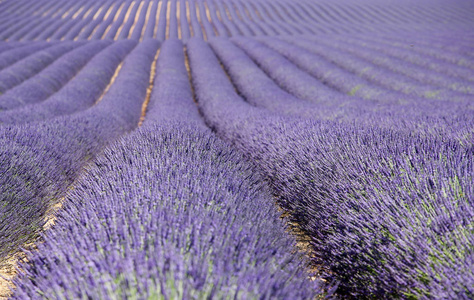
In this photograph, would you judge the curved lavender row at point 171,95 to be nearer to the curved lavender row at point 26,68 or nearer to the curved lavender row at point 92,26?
the curved lavender row at point 26,68

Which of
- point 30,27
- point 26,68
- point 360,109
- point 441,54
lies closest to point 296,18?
point 441,54

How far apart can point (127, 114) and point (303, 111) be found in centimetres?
491

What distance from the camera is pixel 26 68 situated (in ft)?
44.3

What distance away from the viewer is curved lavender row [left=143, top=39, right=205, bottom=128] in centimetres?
724

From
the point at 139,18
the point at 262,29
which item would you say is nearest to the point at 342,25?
the point at 262,29

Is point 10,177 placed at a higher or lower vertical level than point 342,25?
lower

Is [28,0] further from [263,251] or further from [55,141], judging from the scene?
[263,251]

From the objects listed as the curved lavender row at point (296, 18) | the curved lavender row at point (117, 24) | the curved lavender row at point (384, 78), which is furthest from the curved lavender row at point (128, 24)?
the curved lavender row at point (384, 78)

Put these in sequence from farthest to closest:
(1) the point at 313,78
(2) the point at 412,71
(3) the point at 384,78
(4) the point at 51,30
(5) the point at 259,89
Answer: (4) the point at 51,30, (2) the point at 412,71, (1) the point at 313,78, (3) the point at 384,78, (5) the point at 259,89

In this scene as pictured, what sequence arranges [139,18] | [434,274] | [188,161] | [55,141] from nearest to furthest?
[434,274]
[188,161]
[55,141]
[139,18]

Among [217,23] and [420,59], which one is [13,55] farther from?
[420,59]

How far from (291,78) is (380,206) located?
10308 mm

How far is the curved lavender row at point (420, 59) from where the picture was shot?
1202 centimetres

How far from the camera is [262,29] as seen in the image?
92.0 feet
